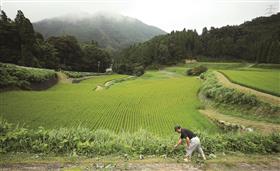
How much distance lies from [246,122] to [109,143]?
39.4ft

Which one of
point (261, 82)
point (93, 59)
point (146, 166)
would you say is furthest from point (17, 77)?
point (93, 59)

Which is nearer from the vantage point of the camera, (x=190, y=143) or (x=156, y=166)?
(x=156, y=166)

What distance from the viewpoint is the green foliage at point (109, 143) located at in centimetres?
764

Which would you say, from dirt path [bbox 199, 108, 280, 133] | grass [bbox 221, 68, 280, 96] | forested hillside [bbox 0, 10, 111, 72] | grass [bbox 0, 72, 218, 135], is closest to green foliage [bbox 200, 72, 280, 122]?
dirt path [bbox 199, 108, 280, 133]

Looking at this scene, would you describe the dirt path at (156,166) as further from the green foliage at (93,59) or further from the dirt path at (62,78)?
the green foliage at (93,59)

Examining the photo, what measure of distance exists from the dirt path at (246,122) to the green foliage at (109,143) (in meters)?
5.59

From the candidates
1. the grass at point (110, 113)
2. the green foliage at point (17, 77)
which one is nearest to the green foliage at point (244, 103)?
the grass at point (110, 113)

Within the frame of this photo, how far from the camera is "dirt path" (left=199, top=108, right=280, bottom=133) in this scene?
44.5 feet

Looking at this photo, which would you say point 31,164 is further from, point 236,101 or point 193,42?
point 193,42

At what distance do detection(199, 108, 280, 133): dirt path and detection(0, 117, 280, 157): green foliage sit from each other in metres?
5.59

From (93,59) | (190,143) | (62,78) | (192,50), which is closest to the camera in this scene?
(190,143)

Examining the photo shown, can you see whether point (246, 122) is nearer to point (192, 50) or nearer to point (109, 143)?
point (109, 143)

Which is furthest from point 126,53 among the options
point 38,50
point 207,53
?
point 38,50

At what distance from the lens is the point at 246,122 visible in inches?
613
